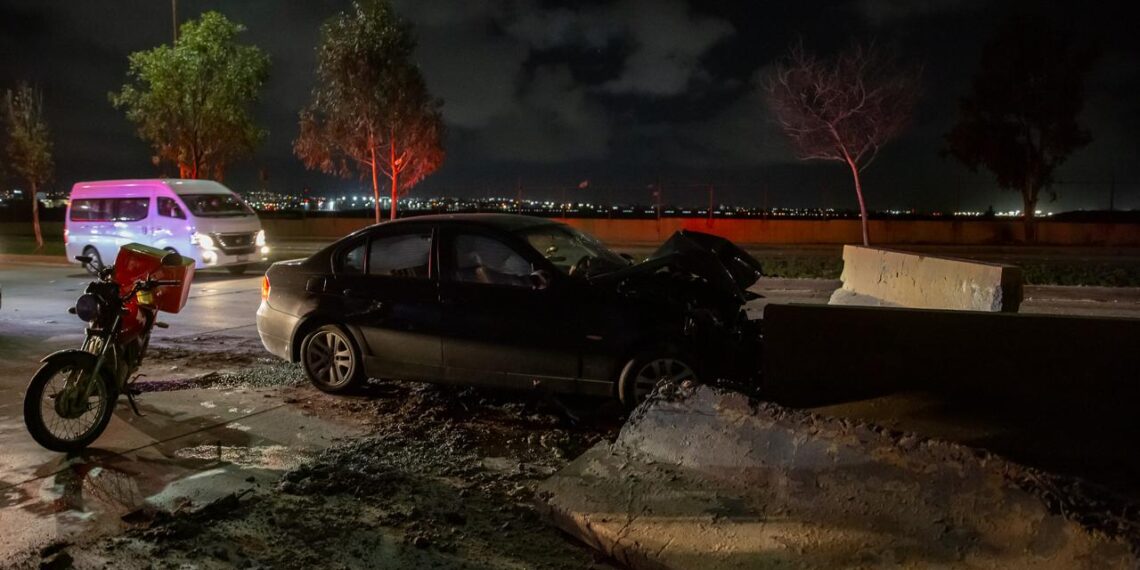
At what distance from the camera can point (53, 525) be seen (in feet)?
14.7

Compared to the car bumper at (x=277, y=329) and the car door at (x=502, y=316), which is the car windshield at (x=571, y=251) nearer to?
the car door at (x=502, y=316)

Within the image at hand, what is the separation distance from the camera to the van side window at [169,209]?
18484mm

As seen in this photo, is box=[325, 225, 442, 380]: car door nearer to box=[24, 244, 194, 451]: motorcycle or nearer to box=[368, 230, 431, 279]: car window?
box=[368, 230, 431, 279]: car window

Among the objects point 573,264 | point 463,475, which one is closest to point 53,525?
point 463,475

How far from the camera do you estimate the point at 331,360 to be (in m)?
7.15

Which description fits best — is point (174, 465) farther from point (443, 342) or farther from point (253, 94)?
point (253, 94)

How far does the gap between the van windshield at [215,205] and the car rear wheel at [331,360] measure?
12.8 meters

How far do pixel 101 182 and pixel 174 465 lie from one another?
17102 mm

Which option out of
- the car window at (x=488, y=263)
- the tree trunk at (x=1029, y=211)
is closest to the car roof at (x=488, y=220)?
the car window at (x=488, y=263)

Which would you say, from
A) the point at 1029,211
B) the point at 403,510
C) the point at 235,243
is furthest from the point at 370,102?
the point at 1029,211

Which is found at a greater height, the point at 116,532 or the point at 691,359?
the point at 691,359

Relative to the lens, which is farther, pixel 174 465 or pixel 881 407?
pixel 174 465

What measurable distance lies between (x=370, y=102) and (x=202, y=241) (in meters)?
6.95

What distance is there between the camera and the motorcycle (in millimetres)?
5639
